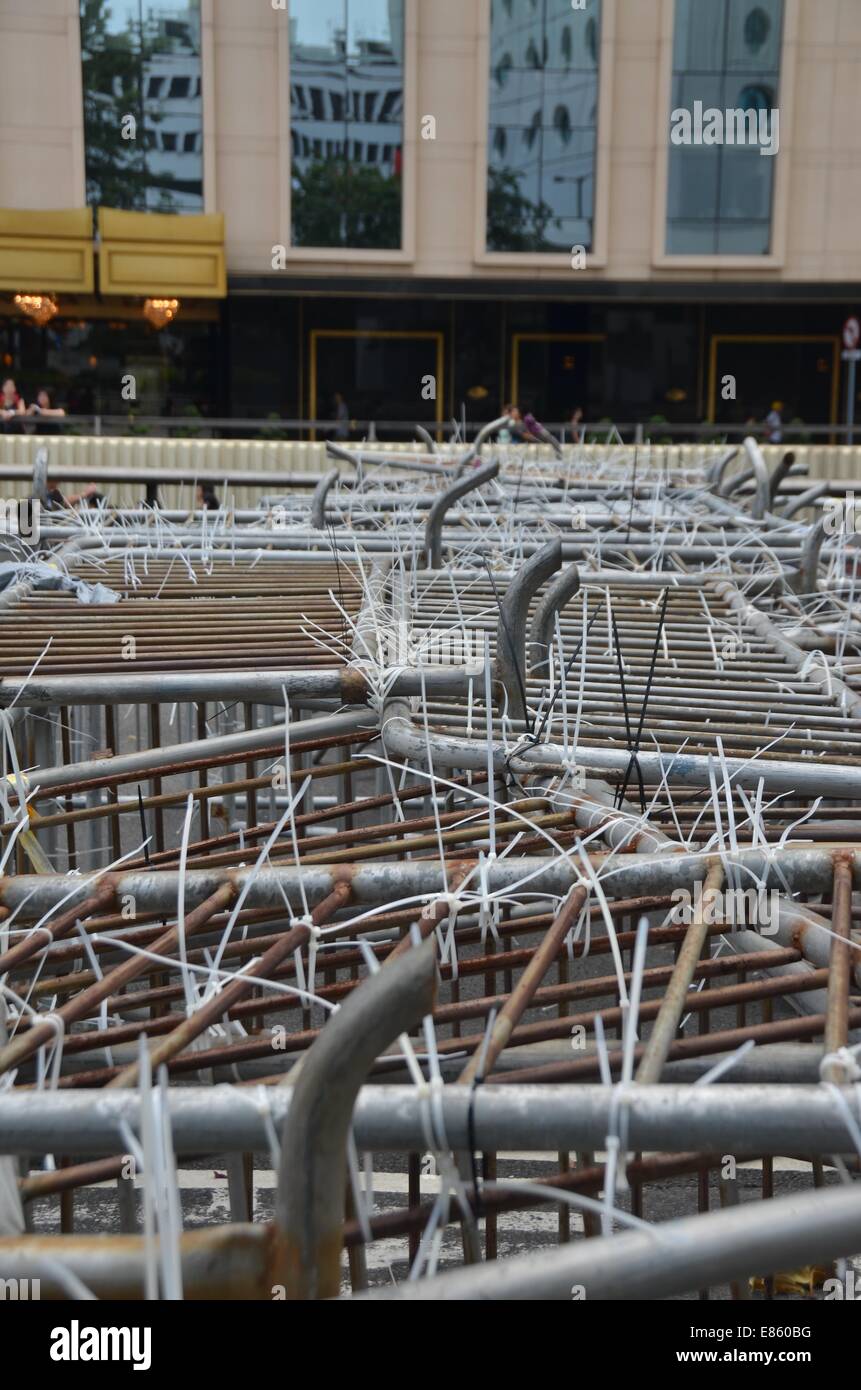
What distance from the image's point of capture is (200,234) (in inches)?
1228

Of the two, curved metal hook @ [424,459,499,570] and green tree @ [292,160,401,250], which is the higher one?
green tree @ [292,160,401,250]

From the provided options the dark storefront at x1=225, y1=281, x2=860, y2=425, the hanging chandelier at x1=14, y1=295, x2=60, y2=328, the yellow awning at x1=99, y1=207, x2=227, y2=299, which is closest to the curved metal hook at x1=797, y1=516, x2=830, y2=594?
the yellow awning at x1=99, y1=207, x2=227, y2=299

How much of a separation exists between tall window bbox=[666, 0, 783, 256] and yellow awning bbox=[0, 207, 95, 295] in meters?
12.8

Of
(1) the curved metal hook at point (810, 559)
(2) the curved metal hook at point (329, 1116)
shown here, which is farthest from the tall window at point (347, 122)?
(2) the curved metal hook at point (329, 1116)

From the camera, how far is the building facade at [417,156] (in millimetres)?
30953

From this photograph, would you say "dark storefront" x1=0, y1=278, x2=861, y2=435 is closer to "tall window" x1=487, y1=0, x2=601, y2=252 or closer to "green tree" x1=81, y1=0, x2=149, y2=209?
"tall window" x1=487, y1=0, x2=601, y2=252

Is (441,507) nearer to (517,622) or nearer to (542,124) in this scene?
(517,622)

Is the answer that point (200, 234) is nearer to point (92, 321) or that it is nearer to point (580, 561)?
point (92, 321)

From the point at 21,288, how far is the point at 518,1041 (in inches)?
1236

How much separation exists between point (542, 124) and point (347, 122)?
14.0 ft

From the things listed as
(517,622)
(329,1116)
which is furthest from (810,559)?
(329,1116)

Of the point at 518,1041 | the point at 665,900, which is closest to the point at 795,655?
the point at 665,900

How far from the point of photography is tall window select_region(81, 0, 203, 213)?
101ft

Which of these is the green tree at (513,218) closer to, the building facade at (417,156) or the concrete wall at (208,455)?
the building facade at (417,156)
